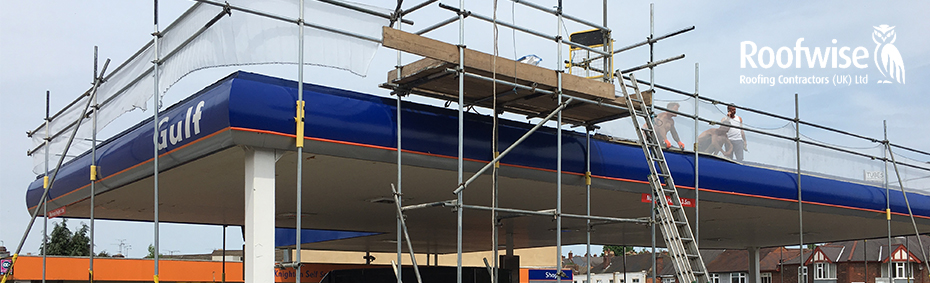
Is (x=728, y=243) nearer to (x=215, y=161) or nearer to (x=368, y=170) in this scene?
(x=368, y=170)

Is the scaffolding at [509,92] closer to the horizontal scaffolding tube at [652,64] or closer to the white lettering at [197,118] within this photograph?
the horizontal scaffolding tube at [652,64]

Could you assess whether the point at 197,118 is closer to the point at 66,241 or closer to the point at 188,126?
the point at 188,126

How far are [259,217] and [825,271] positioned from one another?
59136mm

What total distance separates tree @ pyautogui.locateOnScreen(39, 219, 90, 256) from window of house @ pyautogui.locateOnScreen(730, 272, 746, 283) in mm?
51904

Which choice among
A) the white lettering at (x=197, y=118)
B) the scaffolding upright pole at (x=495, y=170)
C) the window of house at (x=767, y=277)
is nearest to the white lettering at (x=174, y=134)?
the white lettering at (x=197, y=118)

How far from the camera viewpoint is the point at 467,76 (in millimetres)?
8859

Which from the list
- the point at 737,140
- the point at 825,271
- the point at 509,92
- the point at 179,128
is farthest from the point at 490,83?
the point at 825,271

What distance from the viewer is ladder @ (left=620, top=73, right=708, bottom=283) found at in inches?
388

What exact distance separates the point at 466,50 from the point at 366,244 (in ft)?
52.8

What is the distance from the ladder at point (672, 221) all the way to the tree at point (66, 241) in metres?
61.3

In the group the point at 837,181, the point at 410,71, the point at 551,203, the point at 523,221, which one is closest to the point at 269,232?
the point at 410,71

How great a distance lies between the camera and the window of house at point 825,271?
2296 inches

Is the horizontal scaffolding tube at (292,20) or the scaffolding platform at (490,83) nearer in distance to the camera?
the horizontal scaffolding tube at (292,20)

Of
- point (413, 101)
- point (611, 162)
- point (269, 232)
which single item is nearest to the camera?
point (269, 232)
